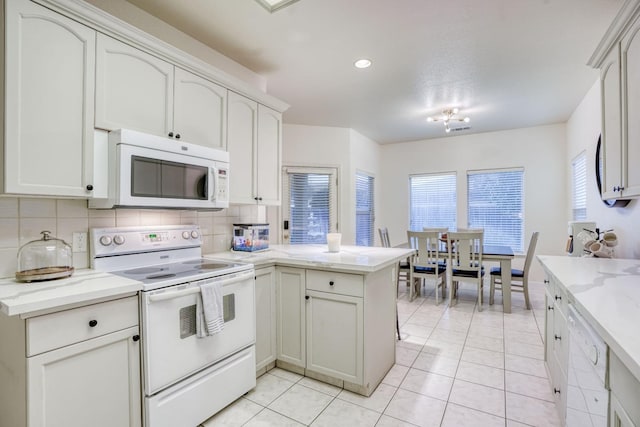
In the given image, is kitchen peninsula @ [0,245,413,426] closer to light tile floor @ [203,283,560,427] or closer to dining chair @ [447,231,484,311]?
light tile floor @ [203,283,560,427]

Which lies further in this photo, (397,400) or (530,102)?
(530,102)

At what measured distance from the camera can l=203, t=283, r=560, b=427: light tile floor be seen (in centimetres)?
183

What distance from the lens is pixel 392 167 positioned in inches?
242

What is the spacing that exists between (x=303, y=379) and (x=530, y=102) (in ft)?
13.6

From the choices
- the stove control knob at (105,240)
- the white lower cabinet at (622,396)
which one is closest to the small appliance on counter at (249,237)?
the stove control knob at (105,240)

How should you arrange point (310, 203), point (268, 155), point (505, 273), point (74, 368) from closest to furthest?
point (74, 368) < point (268, 155) < point (505, 273) < point (310, 203)

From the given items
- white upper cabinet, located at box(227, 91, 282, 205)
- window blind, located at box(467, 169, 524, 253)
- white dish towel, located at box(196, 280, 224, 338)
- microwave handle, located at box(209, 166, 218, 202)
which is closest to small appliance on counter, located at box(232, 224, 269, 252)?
white upper cabinet, located at box(227, 91, 282, 205)

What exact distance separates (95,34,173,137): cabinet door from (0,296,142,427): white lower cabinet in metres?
1.03

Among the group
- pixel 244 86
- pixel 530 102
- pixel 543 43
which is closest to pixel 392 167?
pixel 530 102

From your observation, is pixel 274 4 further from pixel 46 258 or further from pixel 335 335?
pixel 335 335

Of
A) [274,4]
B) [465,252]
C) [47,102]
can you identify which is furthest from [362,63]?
[465,252]

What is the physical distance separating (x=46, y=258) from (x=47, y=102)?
810 millimetres

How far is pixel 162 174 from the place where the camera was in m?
1.90

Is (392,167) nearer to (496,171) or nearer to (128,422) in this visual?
(496,171)
